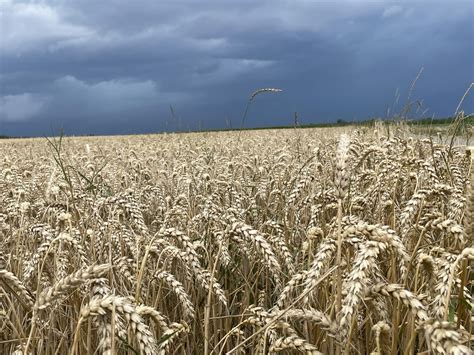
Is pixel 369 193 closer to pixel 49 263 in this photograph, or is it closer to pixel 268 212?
pixel 268 212

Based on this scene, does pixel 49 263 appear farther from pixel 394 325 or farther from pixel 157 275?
pixel 394 325

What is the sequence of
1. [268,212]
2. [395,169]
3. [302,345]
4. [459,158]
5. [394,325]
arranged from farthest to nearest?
[459,158], [268,212], [395,169], [394,325], [302,345]

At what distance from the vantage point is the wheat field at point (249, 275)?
1.50m

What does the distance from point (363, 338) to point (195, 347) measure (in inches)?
29.1

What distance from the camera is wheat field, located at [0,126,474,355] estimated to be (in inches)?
58.9

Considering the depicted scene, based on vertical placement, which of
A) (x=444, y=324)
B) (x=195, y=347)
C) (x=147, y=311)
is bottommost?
(x=195, y=347)

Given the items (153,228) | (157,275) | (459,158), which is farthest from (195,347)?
(459,158)

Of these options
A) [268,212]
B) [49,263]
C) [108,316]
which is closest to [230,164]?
[268,212]

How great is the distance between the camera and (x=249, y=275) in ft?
8.77

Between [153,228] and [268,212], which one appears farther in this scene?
[268,212]

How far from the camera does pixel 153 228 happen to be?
12.2ft

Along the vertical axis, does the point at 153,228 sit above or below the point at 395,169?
below

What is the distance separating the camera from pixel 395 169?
3.69 m

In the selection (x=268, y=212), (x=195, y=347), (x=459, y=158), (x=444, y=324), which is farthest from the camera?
(x=459, y=158)
